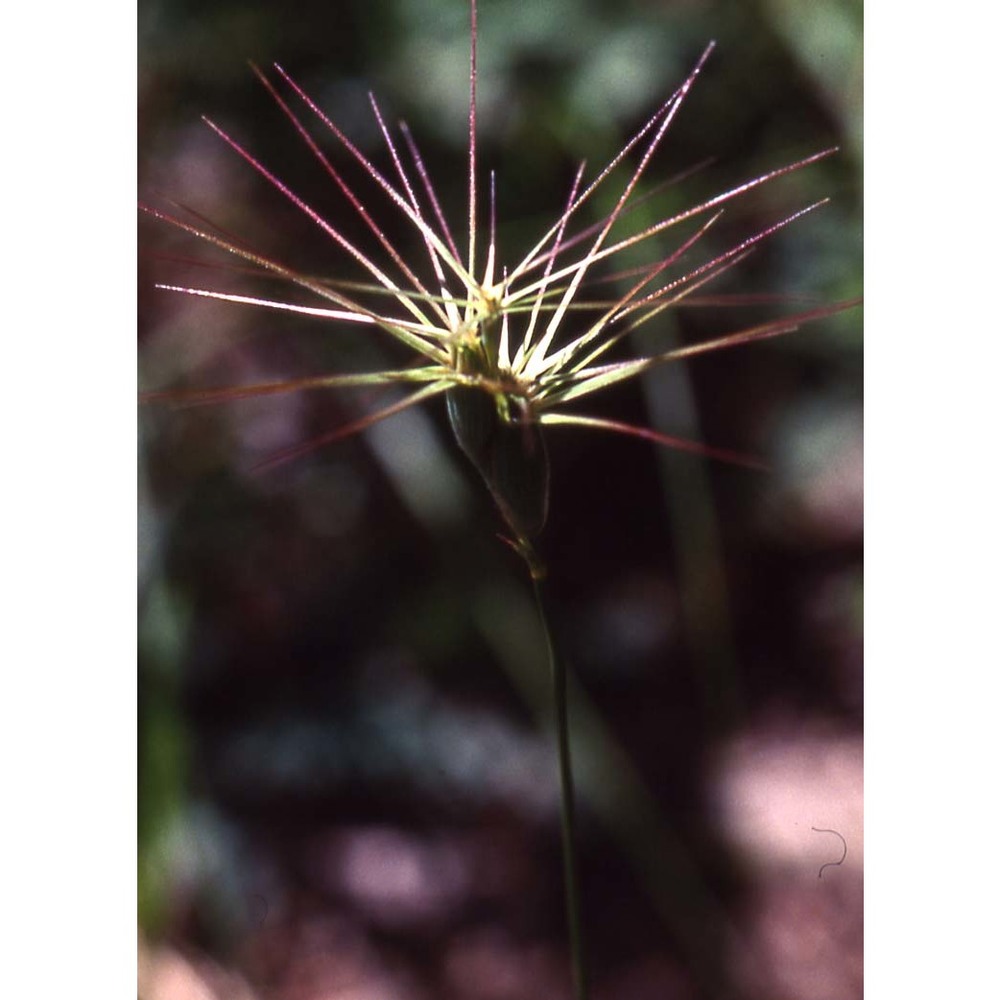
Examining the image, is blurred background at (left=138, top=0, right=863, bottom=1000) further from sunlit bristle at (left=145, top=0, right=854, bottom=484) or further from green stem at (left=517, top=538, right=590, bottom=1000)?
green stem at (left=517, top=538, right=590, bottom=1000)

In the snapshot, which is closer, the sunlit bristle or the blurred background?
the sunlit bristle

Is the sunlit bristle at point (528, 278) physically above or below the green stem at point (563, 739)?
above

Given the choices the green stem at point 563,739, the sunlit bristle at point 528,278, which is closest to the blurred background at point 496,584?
the sunlit bristle at point 528,278

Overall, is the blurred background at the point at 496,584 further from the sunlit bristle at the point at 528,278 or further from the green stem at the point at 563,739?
the green stem at the point at 563,739

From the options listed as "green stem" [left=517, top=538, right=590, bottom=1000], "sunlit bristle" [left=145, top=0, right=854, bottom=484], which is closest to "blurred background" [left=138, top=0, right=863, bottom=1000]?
"sunlit bristle" [left=145, top=0, right=854, bottom=484]

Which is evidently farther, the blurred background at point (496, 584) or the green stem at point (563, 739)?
the blurred background at point (496, 584)

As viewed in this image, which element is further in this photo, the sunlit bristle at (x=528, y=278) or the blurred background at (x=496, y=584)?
the blurred background at (x=496, y=584)

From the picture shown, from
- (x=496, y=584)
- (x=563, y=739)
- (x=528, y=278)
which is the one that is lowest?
(x=563, y=739)
